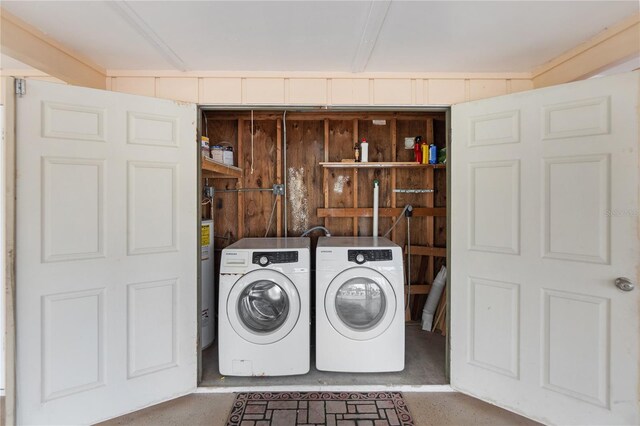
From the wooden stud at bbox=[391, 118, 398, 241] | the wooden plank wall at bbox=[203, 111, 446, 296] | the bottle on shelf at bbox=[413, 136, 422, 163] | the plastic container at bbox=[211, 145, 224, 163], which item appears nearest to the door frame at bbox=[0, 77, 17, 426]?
the plastic container at bbox=[211, 145, 224, 163]

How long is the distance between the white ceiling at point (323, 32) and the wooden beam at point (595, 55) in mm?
52

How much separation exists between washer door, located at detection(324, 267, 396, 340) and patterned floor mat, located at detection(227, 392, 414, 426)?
15.0 inches

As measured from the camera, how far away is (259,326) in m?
2.01

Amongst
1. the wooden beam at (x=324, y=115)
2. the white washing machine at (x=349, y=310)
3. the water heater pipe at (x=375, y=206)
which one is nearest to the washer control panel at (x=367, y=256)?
the white washing machine at (x=349, y=310)

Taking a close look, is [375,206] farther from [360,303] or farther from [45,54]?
[45,54]

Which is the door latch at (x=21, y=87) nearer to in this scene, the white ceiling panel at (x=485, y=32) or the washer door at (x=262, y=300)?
the washer door at (x=262, y=300)

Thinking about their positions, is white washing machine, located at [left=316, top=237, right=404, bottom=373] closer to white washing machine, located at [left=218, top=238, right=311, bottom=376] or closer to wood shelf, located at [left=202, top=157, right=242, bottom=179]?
white washing machine, located at [left=218, top=238, right=311, bottom=376]

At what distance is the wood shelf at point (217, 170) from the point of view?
2.02 m

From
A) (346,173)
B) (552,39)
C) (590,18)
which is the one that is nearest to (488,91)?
(552,39)

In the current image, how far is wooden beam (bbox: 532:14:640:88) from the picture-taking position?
1.45 m

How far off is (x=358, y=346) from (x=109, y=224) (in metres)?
1.77

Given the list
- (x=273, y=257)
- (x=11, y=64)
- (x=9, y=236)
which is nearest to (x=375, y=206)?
(x=273, y=257)

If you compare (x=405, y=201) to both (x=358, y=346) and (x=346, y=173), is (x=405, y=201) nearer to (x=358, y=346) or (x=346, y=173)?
(x=346, y=173)

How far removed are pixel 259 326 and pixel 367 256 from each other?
0.92 m
